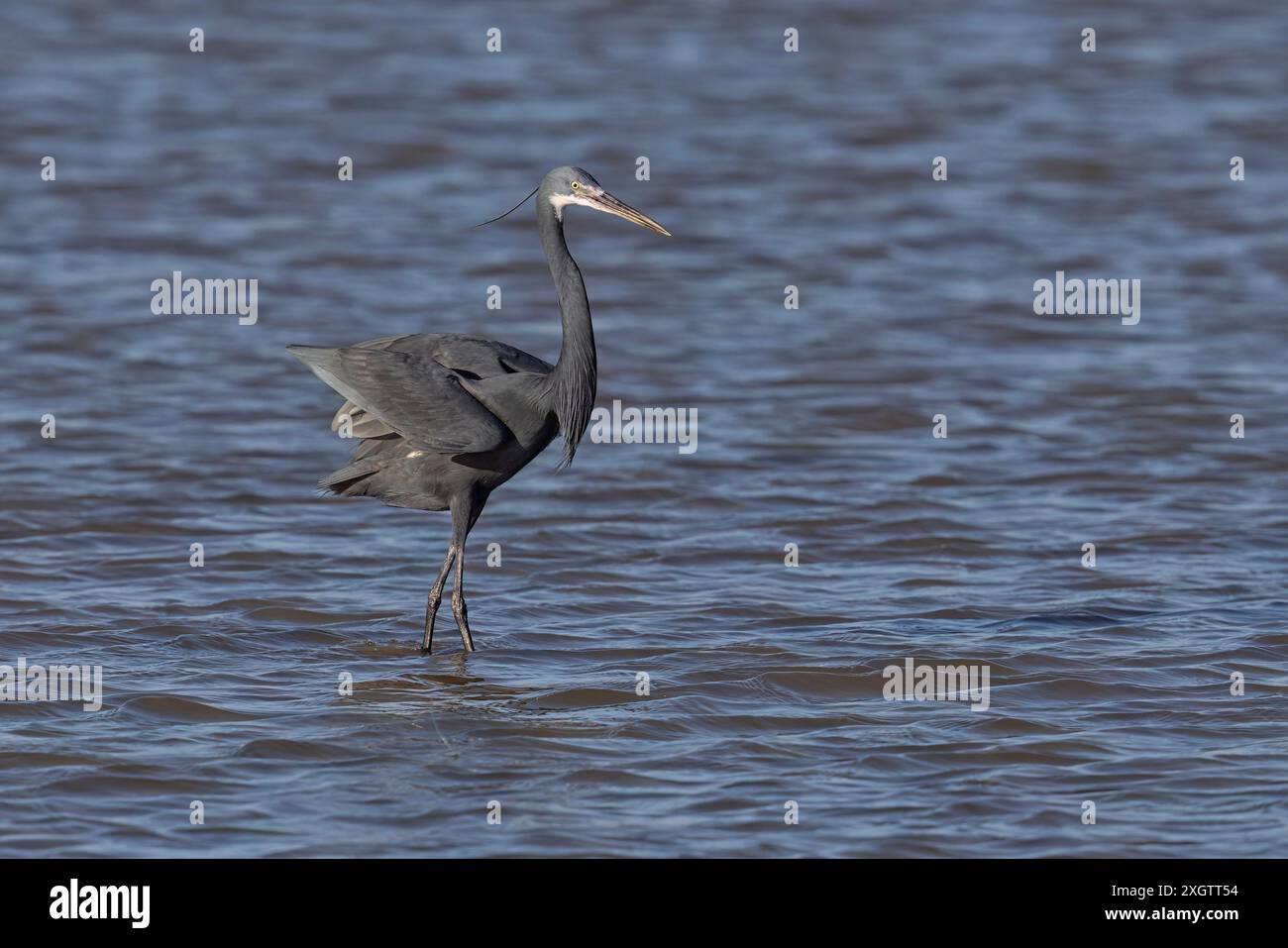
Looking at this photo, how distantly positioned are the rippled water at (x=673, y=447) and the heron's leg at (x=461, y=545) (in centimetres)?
17

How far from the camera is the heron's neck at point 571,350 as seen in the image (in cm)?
852

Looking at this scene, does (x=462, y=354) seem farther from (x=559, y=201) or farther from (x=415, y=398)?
(x=559, y=201)

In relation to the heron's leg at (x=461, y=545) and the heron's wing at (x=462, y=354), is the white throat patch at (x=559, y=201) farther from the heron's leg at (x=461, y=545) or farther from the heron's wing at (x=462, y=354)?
the heron's leg at (x=461, y=545)

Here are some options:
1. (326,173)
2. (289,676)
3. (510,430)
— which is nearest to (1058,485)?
(510,430)

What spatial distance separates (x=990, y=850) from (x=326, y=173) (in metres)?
12.9

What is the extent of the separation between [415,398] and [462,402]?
0.20m

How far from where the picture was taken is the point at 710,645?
9008 millimetres

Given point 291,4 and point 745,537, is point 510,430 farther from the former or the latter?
point 291,4

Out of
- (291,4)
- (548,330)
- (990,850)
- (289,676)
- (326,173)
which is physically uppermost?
(291,4)

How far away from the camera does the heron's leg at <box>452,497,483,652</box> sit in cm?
884

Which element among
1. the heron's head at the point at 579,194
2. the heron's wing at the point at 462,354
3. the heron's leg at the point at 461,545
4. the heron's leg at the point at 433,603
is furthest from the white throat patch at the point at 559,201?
the heron's leg at the point at 433,603

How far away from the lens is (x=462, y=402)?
8.50 meters

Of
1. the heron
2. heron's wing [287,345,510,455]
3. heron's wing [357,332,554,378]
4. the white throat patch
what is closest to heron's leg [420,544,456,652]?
the heron

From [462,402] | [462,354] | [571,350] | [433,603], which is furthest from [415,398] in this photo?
[433,603]
